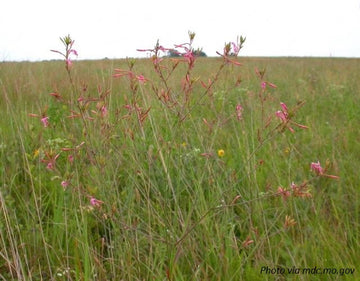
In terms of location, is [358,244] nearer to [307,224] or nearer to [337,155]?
[307,224]

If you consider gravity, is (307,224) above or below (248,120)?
below

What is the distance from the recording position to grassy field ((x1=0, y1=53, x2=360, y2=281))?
51.6 inches

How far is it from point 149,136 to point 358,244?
4.63 ft

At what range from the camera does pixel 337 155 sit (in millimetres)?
2402

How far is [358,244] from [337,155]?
1.00 meters

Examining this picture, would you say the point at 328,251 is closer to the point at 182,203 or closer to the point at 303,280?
the point at 303,280

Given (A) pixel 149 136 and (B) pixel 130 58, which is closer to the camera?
Answer: (B) pixel 130 58

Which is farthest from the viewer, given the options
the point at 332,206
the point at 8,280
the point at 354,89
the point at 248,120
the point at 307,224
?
the point at 354,89

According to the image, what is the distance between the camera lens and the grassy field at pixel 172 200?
1312mm

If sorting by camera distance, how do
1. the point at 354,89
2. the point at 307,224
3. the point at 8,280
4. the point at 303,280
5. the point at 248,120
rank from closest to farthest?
the point at 303,280 < the point at 8,280 < the point at 307,224 < the point at 248,120 < the point at 354,89

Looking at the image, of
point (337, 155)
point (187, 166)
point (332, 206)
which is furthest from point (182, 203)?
point (337, 155)

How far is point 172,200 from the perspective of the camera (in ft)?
6.17

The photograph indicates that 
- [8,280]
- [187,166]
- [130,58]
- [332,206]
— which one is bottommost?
[8,280]

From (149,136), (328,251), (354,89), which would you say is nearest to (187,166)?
(149,136)
